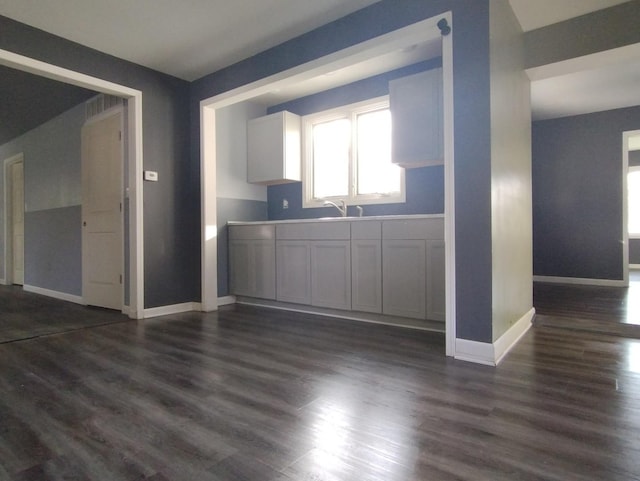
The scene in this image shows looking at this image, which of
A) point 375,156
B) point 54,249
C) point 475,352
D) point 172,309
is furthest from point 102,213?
point 475,352

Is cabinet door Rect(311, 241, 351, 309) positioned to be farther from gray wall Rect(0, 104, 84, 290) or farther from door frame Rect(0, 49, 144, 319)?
gray wall Rect(0, 104, 84, 290)

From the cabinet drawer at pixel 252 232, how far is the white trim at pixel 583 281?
4613mm

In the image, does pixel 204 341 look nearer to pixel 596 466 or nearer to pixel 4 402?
pixel 4 402

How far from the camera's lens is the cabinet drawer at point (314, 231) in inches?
142

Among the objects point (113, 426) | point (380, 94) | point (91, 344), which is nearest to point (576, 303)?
point (380, 94)

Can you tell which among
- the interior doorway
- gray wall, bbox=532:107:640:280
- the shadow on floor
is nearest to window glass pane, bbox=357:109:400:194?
the shadow on floor

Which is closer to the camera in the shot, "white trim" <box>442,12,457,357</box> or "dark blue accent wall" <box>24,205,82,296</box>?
"white trim" <box>442,12,457,357</box>

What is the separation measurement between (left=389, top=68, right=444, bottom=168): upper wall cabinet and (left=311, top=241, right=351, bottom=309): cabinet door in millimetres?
1028

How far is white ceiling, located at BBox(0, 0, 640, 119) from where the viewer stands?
2.73m

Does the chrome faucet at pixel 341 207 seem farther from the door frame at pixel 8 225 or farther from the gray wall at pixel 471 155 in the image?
the door frame at pixel 8 225

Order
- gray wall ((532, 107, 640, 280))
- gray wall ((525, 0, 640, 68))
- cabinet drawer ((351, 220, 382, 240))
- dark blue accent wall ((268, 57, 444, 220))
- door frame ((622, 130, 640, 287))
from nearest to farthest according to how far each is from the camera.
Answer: gray wall ((525, 0, 640, 68)) → cabinet drawer ((351, 220, 382, 240)) → dark blue accent wall ((268, 57, 444, 220)) → door frame ((622, 130, 640, 287)) → gray wall ((532, 107, 640, 280))

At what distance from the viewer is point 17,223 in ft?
A: 21.4

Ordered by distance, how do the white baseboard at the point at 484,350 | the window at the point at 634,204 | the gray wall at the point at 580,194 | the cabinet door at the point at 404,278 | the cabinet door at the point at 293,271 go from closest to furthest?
the white baseboard at the point at 484,350 → the cabinet door at the point at 404,278 → the cabinet door at the point at 293,271 → the gray wall at the point at 580,194 → the window at the point at 634,204

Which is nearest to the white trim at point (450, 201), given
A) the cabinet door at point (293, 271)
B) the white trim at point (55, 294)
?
the cabinet door at point (293, 271)
